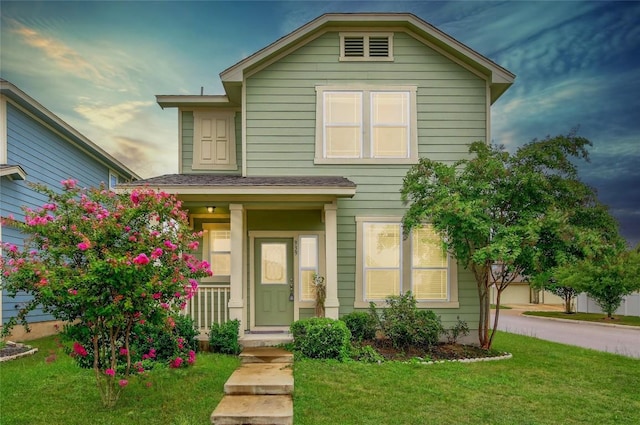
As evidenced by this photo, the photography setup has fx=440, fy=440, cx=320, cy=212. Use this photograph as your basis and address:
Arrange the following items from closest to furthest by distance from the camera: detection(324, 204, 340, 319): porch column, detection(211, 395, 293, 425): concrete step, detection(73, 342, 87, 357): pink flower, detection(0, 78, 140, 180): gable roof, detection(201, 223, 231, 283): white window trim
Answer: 1. detection(211, 395, 293, 425): concrete step
2. detection(73, 342, 87, 357): pink flower
3. detection(324, 204, 340, 319): porch column
4. detection(0, 78, 140, 180): gable roof
5. detection(201, 223, 231, 283): white window trim

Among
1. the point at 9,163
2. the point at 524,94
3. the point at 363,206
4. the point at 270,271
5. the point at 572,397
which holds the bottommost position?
the point at 572,397

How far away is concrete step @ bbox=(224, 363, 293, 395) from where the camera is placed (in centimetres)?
603

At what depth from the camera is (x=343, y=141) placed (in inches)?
401

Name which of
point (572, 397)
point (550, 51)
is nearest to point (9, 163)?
point (572, 397)

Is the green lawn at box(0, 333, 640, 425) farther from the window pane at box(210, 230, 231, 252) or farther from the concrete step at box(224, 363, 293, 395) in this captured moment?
the window pane at box(210, 230, 231, 252)

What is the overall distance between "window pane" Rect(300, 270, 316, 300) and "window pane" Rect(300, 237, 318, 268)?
0.19 metres

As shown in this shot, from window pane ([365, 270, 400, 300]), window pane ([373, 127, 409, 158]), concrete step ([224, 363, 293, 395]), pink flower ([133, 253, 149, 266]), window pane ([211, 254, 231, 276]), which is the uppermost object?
window pane ([373, 127, 409, 158])

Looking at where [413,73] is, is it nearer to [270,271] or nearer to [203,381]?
[270,271]

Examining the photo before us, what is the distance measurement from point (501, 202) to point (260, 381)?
19.1ft

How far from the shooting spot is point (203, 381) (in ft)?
21.6

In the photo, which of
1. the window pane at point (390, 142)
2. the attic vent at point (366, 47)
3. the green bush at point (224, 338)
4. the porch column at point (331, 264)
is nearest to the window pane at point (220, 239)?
the green bush at point (224, 338)

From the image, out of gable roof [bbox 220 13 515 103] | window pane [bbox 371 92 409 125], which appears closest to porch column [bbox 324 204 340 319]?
window pane [bbox 371 92 409 125]

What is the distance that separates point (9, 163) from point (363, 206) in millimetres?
8955

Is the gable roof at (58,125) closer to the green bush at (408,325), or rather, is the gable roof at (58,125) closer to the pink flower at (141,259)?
the pink flower at (141,259)
